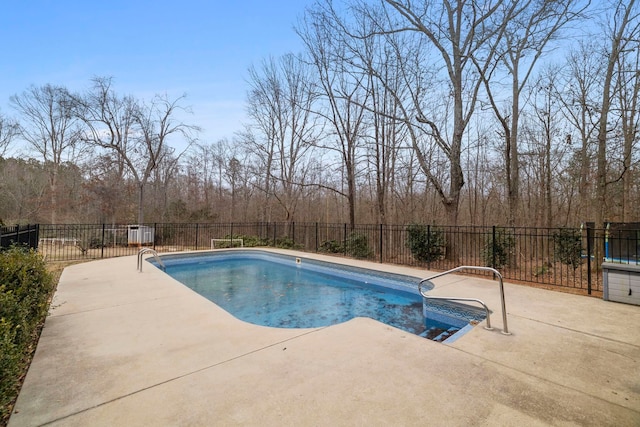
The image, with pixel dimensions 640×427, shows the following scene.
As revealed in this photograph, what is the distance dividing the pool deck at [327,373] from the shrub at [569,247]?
140 inches

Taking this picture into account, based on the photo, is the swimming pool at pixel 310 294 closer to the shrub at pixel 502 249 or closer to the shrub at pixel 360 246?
the shrub at pixel 360 246

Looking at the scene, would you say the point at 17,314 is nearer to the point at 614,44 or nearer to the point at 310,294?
the point at 310,294

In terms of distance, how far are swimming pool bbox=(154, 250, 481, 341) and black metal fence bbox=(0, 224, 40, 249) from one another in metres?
3.33

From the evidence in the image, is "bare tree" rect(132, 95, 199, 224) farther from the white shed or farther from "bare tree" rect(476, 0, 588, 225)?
"bare tree" rect(476, 0, 588, 225)

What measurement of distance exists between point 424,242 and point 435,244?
31 cm

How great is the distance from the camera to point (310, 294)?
674cm

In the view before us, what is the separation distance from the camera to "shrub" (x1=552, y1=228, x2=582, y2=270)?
692 cm

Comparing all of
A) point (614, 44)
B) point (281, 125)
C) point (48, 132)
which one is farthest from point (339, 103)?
point (48, 132)

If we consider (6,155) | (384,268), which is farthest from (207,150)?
(384,268)

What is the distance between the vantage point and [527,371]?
2418mm

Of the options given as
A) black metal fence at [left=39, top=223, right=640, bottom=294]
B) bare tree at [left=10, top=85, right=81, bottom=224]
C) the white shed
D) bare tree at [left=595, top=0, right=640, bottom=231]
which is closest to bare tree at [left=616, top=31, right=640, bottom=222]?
bare tree at [left=595, top=0, right=640, bottom=231]

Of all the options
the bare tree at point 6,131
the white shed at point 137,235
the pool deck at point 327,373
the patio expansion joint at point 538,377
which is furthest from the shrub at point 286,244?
the bare tree at point 6,131

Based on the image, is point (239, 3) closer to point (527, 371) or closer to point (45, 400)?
point (45, 400)

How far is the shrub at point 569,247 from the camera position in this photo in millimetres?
6916
